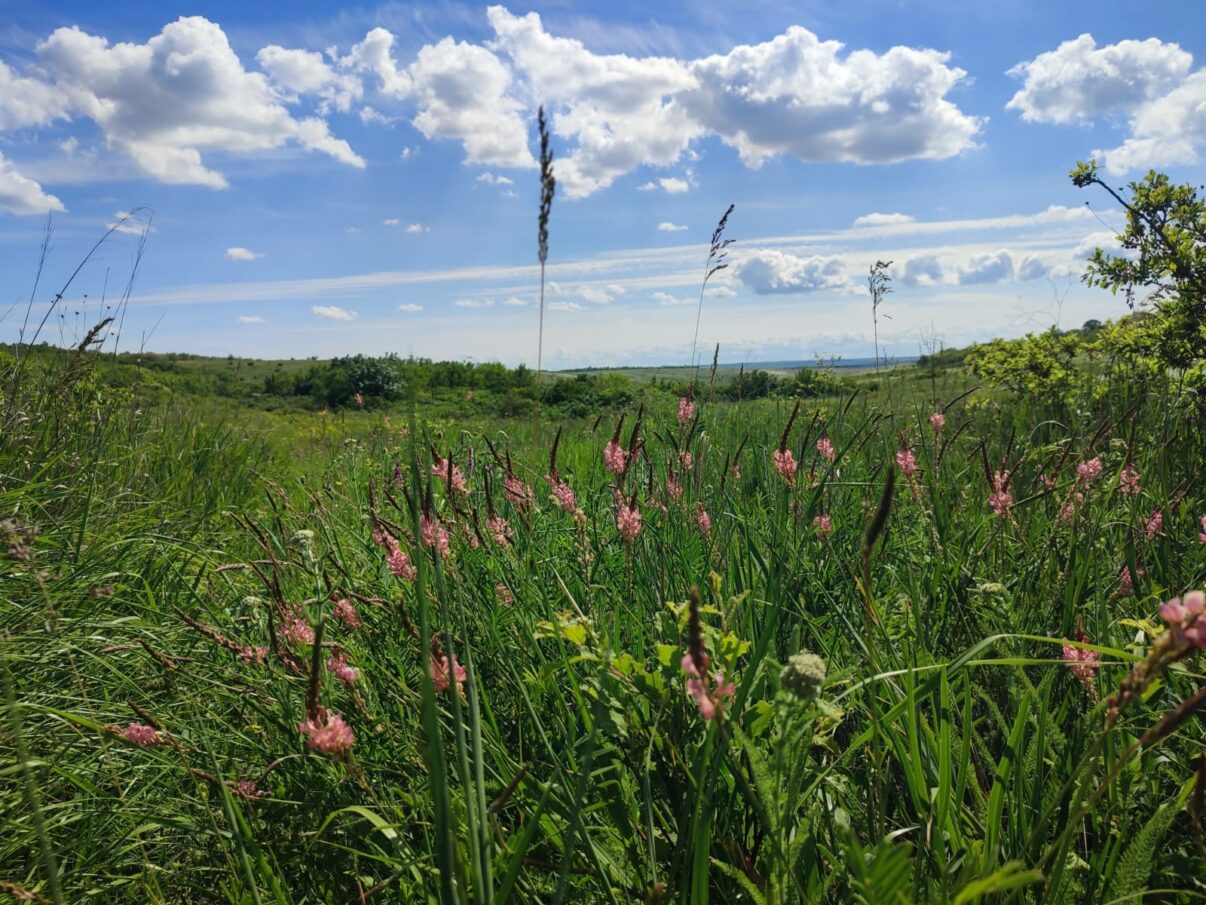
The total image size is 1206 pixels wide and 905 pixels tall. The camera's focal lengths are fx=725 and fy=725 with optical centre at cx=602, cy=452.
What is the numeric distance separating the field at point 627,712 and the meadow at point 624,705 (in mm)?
12

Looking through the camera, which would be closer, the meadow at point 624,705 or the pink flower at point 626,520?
the meadow at point 624,705

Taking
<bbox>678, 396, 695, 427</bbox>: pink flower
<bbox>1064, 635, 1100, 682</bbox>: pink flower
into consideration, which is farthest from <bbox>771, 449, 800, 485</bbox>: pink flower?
<bbox>1064, 635, 1100, 682</bbox>: pink flower

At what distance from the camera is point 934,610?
2037 millimetres

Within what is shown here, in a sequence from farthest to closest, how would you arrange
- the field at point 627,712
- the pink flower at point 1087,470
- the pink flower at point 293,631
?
the pink flower at point 1087,470 < the pink flower at point 293,631 < the field at point 627,712

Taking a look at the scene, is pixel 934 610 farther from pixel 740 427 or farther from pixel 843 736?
pixel 740 427

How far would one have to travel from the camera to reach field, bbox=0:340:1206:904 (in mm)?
1008

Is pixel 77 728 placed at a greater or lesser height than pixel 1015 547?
lesser

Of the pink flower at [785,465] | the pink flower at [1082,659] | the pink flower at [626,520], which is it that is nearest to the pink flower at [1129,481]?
the pink flower at [1082,659]

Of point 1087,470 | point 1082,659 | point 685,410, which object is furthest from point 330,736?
point 1087,470

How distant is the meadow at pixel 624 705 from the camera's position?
1010 millimetres

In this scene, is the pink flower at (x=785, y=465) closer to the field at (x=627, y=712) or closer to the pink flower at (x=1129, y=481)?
the field at (x=627, y=712)

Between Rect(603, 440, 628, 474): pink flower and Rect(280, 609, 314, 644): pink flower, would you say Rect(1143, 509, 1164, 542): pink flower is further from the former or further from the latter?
Rect(280, 609, 314, 644): pink flower

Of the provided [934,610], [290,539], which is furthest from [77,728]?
[934,610]

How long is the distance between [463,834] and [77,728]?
4.15ft
